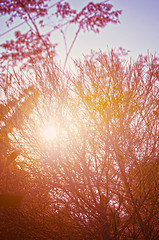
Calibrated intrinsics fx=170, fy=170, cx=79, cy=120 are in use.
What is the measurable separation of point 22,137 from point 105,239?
2840 millimetres

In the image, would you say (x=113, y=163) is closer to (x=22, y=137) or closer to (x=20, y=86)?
(x=22, y=137)

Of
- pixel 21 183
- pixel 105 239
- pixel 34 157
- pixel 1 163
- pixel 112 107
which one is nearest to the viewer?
pixel 105 239

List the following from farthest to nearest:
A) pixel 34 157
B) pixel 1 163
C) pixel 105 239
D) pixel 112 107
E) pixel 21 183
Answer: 1. pixel 1 163
2. pixel 21 183
3. pixel 34 157
4. pixel 112 107
5. pixel 105 239

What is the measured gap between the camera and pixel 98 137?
3881mm

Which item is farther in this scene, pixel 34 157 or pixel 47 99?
pixel 34 157

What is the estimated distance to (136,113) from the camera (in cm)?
395

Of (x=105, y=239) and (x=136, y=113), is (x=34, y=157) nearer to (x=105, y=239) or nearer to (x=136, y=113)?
(x=105, y=239)

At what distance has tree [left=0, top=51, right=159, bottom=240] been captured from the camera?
3678 mm

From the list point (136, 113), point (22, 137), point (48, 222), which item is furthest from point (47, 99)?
point (48, 222)

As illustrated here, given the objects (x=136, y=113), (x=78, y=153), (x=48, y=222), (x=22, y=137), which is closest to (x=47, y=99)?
(x=22, y=137)

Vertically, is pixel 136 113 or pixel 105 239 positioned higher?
pixel 136 113

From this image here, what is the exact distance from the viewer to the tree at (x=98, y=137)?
3.68 meters

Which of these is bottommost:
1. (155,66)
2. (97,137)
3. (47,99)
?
(97,137)

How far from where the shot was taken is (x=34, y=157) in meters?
4.16
